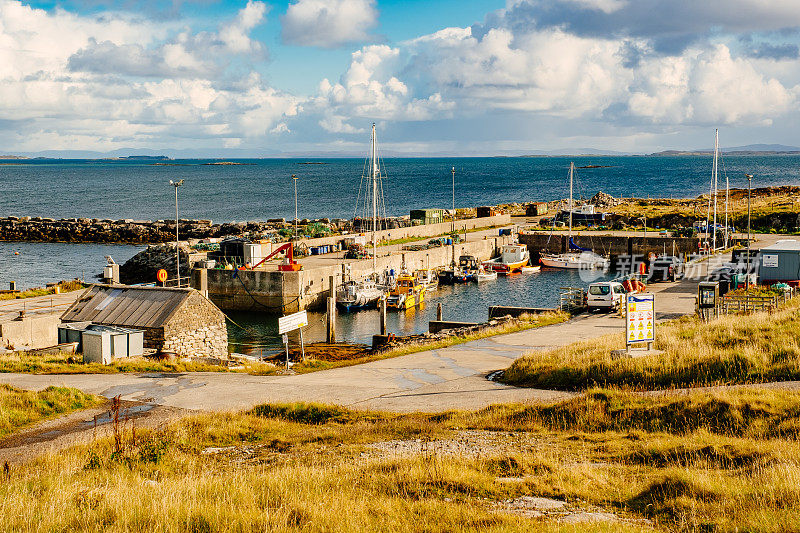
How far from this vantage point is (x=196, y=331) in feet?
92.7

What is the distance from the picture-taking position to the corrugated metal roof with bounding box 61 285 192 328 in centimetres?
2762

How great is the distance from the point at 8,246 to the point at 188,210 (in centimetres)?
4984

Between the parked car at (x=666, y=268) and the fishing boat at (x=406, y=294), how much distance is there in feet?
58.7

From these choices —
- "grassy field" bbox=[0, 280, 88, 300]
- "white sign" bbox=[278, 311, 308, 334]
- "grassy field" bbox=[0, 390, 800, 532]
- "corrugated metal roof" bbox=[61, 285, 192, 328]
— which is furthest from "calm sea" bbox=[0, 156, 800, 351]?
"grassy field" bbox=[0, 390, 800, 532]

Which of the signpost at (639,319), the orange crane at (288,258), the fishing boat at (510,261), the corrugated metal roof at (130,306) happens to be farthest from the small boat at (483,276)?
the signpost at (639,319)

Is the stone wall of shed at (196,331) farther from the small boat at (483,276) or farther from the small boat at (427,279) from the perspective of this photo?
the small boat at (483,276)

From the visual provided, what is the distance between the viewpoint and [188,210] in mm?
133500

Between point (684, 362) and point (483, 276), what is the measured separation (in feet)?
138

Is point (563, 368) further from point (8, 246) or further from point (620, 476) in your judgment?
point (8, 246)

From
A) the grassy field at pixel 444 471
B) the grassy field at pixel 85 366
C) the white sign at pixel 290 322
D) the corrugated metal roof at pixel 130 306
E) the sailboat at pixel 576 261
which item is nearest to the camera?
the grassy field at pixel 444 471

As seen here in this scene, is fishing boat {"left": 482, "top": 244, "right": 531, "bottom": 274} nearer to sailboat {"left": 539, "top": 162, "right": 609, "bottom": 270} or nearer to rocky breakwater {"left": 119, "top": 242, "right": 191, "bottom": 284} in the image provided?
sailboat {"left": 539, "top": 162, "right": 609, "bottom": 270}

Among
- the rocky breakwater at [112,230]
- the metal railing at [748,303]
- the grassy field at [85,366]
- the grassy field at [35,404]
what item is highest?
the rocky breakwater at [112,230]

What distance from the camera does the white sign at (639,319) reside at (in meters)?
19.8

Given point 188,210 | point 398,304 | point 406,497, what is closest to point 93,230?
point 188,210
